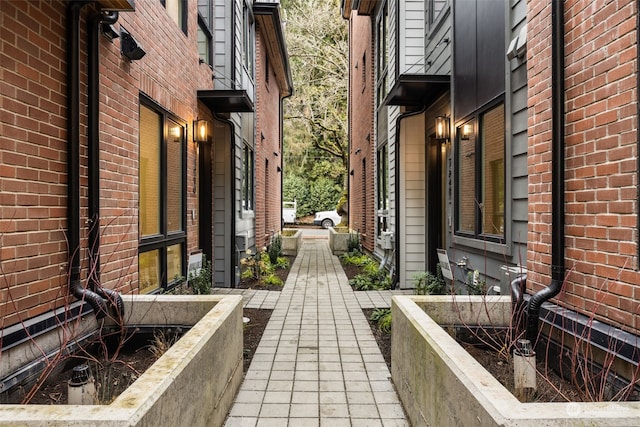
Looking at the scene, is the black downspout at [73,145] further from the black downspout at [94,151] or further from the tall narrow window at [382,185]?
the tall narrow window at [382,185]

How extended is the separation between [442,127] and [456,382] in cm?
467

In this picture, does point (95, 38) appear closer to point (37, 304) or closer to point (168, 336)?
point (37, 304)

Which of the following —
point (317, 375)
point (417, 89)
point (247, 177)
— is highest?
point (417, 89)

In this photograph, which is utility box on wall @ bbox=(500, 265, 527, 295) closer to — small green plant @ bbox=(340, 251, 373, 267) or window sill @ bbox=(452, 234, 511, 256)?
window sill @ bbox=(452, 234, 511, 256)

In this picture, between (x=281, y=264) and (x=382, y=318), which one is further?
(x=281, y=264)

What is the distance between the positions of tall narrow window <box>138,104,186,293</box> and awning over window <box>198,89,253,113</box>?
3.05 feet

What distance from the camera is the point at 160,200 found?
487cm

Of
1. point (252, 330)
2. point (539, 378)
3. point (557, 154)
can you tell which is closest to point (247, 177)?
point (252, 330)

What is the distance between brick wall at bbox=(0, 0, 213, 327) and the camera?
7.77ft

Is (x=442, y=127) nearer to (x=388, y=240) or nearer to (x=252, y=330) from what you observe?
(x=388, y=240)

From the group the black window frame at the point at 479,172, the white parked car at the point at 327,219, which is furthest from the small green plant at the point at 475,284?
the white parked car at the point at 327,219

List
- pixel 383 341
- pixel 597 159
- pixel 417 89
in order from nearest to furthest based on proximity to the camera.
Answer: pixel 597 159
pixel 383 341
pixel 417 89

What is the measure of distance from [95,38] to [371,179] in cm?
781

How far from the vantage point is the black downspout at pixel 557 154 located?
263cm
